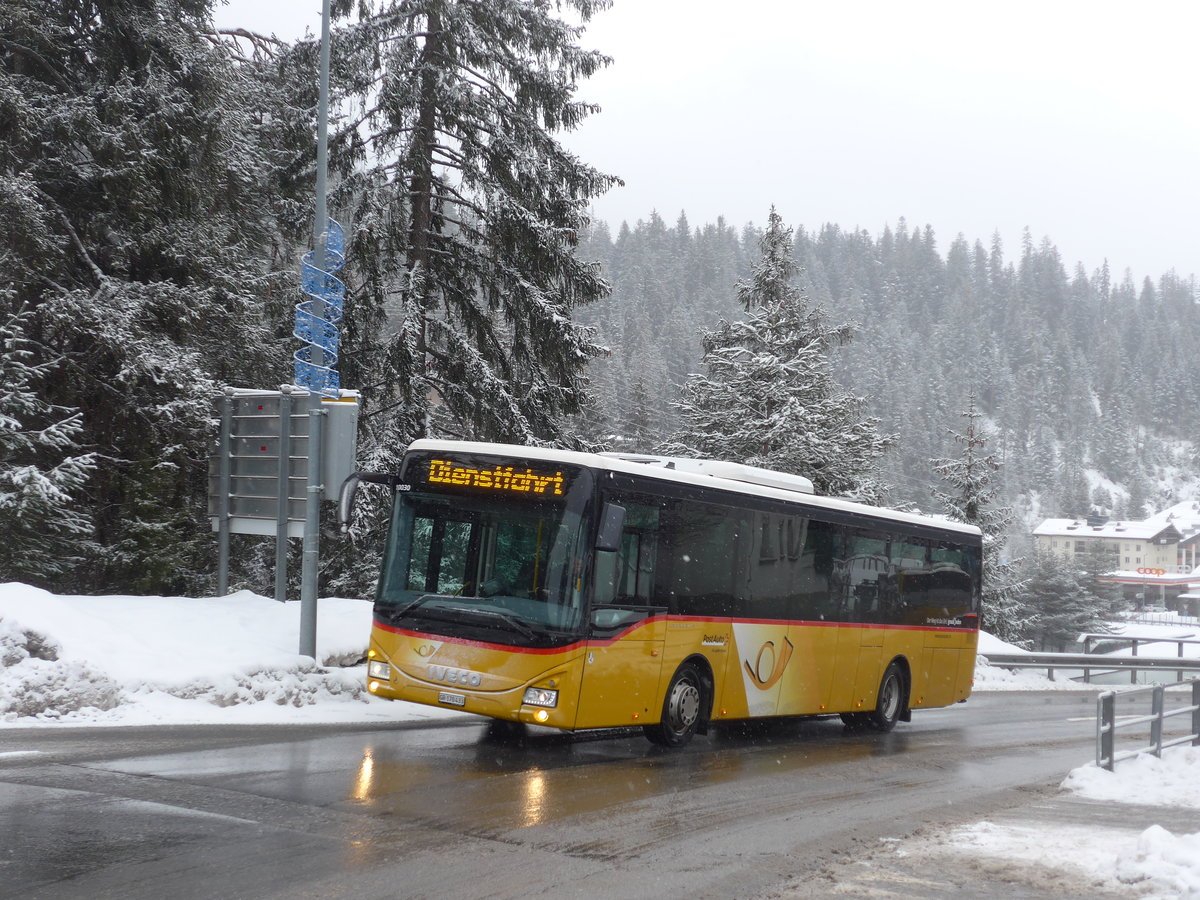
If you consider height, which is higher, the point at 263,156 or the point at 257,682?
the point at 263,156

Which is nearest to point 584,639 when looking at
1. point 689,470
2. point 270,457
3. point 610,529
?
point 610,529

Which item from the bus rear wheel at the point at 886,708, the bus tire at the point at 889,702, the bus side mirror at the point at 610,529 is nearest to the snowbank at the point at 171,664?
the bus side mirror at the point at 610,529

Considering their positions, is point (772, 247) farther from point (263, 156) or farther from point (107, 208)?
point (107, 208)

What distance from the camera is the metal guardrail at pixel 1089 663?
33094 millimetres

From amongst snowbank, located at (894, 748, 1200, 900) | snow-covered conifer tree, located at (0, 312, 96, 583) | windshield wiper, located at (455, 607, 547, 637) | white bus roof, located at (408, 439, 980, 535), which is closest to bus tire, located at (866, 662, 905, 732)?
white bus roof, located at (408, 439, 980, 535)

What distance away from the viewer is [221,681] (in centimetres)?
1304

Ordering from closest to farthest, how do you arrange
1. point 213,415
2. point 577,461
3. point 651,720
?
point 577,461
point 651,720
point 213,415

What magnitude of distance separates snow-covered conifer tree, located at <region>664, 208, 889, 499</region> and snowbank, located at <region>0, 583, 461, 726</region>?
860 inches

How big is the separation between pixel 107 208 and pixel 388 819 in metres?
15.9

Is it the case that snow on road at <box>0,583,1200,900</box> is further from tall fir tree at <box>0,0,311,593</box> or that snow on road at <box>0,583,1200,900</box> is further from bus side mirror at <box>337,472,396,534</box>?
tall fir tree at <box>0,0,311,593</box>

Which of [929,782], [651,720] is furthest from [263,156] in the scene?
[929,782]

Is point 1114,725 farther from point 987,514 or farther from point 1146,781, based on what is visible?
point 987,514

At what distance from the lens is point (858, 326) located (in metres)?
45.6

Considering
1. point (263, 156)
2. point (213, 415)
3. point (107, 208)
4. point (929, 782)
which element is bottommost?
point (929, 782)
